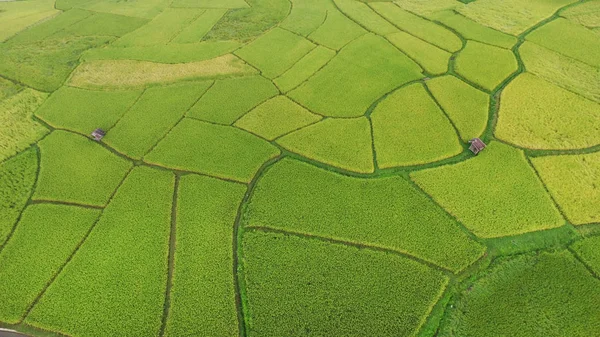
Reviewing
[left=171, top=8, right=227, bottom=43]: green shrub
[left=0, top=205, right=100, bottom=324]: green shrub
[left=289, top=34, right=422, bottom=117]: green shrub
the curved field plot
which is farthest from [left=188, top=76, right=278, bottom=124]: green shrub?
the curved field plot

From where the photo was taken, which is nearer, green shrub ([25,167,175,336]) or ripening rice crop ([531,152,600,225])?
green shrub ([25,167,175,336])

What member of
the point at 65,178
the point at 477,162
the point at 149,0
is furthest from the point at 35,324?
the point at 149,0

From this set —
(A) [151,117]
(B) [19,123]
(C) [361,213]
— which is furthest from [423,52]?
(B) [19,123]

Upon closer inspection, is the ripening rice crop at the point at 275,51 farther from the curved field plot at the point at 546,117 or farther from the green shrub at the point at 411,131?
the curved field plot at the point at 546,117

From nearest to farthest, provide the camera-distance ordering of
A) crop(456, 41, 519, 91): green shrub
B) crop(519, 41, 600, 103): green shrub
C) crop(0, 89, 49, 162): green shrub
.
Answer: crop(0, 89, 49, 162): green shrub, crop(519, 41, 600, 103): green shrub, crop(456, 41, 519, 91): green shrub

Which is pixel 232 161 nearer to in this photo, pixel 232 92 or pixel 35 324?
pixel 232 92

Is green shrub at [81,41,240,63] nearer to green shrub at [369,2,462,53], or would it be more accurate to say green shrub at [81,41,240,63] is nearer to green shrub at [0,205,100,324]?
green shrub at [369,2,462,53]
